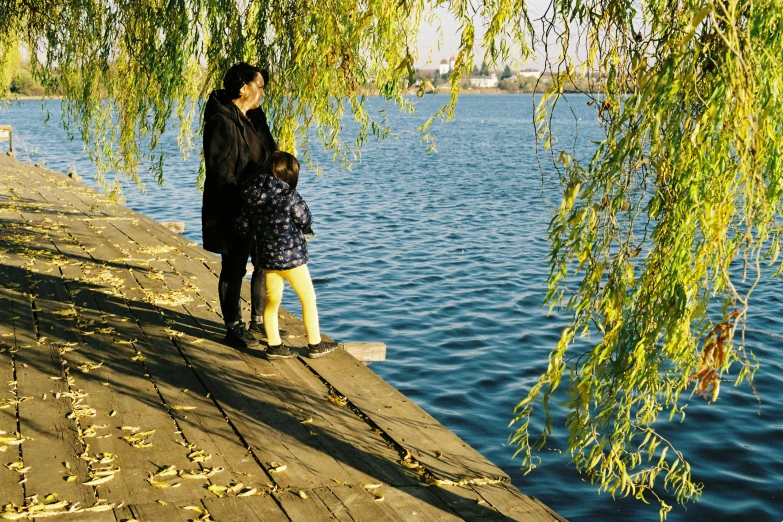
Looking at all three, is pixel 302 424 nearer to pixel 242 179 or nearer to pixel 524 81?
pixel 242 179

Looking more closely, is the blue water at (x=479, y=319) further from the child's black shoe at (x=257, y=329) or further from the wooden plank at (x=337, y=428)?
the child's black shoe at (x=257, y=329)

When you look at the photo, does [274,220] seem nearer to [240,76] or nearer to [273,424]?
[240,76]

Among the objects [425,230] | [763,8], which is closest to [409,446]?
[763,8]

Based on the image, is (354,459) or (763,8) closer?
(763,8)

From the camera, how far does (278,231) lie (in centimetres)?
503

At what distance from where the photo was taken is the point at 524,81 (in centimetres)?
577

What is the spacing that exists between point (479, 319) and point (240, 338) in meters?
5.70

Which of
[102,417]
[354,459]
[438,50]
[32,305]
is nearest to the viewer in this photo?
[354,459]

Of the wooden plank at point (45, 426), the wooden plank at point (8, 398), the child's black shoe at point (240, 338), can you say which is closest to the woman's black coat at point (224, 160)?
the child's black shoe at point (240, 338)

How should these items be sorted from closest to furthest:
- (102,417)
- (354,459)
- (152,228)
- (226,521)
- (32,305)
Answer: (226,521) → (354,459) → (102,417) → (32,305) → (152,228)

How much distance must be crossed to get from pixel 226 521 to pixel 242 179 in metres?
2.55

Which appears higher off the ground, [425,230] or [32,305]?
[32,305]

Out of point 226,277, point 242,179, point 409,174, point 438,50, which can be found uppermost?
point 438,50

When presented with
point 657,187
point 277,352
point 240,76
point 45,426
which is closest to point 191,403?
point 45,426
